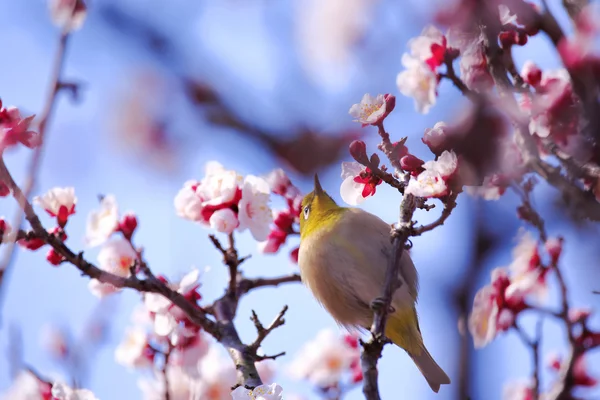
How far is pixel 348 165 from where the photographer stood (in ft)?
9.99

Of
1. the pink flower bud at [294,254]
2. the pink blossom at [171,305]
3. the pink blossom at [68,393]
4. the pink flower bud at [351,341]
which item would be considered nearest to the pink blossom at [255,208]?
the pink blossom at [171,305]

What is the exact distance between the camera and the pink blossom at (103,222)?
3744 millimetres

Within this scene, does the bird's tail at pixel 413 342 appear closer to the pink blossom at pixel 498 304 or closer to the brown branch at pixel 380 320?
the pink blossom at pixel 498 304

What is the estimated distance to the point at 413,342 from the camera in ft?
13.0

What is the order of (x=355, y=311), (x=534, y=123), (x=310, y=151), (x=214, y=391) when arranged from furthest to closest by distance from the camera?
(x=214, y=391) → (x=355, y=311) → (x=534, y=123) → (x=310, y=151)

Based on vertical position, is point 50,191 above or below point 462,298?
above

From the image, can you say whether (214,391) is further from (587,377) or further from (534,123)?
(534,123)

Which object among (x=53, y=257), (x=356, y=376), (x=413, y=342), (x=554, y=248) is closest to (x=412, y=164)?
(x=554, y=248)

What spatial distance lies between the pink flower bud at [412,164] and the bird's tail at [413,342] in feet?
4.00

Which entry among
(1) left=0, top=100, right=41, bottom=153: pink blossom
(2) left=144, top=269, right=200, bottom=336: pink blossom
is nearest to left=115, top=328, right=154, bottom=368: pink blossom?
(2) left=144, top=269, right=200, bottom=336: pink blossom

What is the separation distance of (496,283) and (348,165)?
3.72ft

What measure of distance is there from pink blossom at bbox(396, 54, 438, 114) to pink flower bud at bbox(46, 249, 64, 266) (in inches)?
75.4

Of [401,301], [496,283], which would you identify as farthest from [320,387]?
[496,283]

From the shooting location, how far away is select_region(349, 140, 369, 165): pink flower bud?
267 cm
